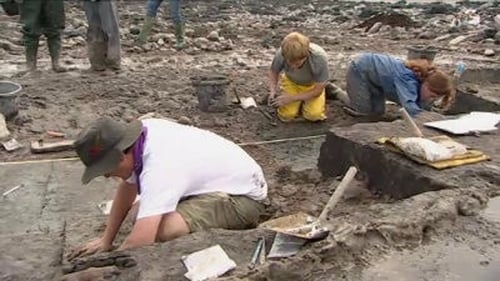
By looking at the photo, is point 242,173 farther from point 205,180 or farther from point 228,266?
point 228,266

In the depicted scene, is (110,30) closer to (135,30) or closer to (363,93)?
(135,30)

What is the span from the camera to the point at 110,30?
Result: 28.1 feet

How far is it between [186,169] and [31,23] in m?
5.62

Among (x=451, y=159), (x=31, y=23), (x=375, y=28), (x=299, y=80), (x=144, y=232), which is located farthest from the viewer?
(x=375, y=28)

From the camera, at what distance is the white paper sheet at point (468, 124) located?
495cm

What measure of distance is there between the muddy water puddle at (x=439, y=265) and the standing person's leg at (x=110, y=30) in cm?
605

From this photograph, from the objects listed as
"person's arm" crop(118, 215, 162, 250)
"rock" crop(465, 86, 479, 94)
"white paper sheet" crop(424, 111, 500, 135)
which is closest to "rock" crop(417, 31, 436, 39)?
"rock" crop(465, 86, 479, 94)

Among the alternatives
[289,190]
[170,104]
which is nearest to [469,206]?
[289,190]

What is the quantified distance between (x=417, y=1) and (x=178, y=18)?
1000 centimetres

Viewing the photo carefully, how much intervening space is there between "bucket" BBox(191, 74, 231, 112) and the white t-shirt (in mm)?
3043

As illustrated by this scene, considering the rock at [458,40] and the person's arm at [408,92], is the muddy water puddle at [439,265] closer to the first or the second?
the person's arm at [408,92]

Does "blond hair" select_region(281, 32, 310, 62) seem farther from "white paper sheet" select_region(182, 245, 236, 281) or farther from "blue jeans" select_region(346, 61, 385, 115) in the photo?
"white paper sheet" select_region(182, 245, 236, 281)

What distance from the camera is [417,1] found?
18.1 metres

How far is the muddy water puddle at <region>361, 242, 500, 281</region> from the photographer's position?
10.1 feet
